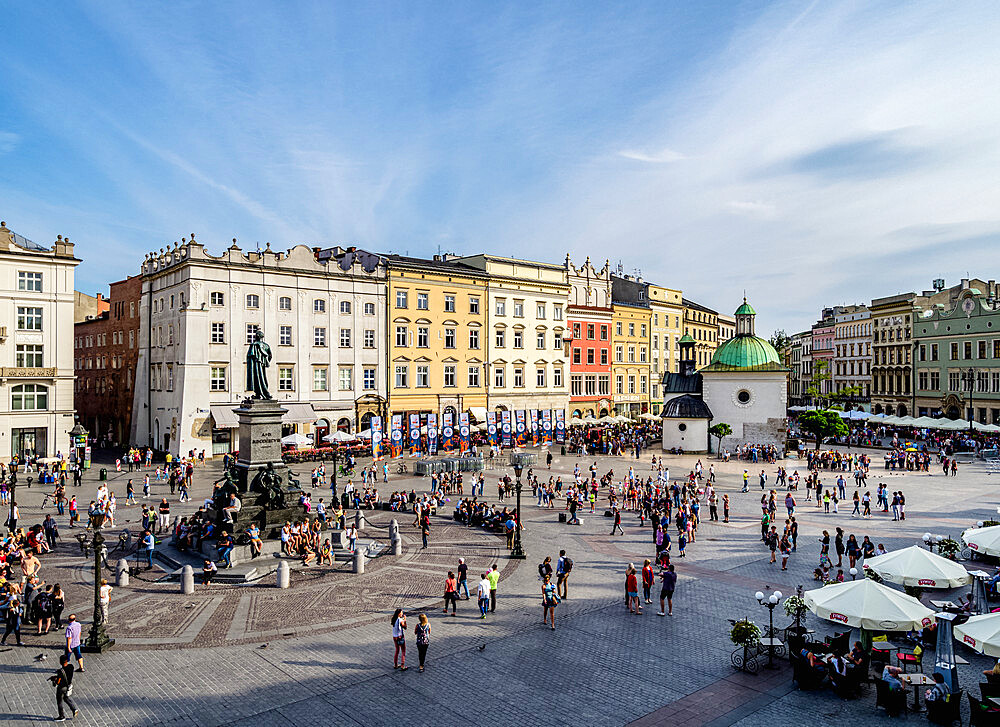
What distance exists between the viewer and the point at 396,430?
50.8m

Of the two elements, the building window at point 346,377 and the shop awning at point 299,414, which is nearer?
the shop awning at point 299,414

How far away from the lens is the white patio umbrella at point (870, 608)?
1362cm

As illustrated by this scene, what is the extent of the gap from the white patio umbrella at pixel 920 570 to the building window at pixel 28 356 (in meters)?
46.8

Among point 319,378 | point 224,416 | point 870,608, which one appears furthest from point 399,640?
point 319,378

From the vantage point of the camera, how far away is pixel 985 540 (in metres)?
20.5

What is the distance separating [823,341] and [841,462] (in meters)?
65.6

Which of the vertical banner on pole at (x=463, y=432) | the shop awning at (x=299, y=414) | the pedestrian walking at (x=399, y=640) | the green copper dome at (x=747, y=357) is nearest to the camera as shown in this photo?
the pedestrian walking at (x=399, y=640)

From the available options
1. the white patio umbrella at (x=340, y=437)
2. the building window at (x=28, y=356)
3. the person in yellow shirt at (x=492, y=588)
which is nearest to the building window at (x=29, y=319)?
the building window at (x=28, y=356)

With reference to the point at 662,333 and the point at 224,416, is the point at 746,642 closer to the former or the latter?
the point at 224,416

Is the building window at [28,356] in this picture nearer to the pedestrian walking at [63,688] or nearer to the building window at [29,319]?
the building window at [29,319]

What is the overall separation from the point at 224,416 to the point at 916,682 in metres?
42.9

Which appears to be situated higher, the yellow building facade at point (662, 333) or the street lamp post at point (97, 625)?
the yellow building facade at point (662, 333)

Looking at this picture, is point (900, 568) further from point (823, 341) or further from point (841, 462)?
point (823, 341)

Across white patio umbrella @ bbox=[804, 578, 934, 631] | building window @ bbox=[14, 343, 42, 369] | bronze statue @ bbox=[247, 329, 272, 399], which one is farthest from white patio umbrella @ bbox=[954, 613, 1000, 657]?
building window @ bbox=[14, 343, 42, 369]
